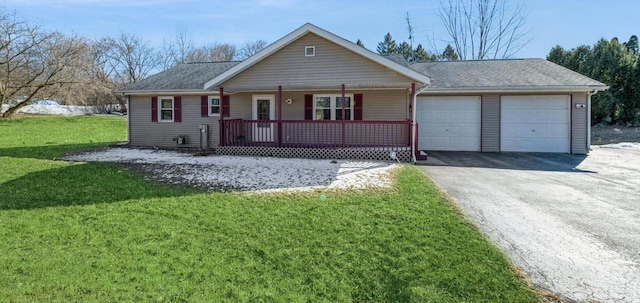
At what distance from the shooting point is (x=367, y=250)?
4.02m

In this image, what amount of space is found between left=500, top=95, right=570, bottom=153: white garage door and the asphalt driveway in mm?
2536

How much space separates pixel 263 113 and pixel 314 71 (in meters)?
3.26

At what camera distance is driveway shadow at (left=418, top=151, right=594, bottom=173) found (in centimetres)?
995

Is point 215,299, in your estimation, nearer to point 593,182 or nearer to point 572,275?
point 572,275

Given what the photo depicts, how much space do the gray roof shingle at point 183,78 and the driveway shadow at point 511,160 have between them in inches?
371

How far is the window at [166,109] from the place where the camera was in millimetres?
14602

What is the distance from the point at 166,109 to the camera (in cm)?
1465

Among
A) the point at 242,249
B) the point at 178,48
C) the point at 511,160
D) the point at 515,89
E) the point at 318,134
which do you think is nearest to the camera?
the point at 242,249

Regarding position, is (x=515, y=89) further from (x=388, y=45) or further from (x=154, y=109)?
(x=388, y=45)

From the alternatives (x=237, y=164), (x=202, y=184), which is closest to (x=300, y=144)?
(x=237, y=164)

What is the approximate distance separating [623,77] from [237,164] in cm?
2315

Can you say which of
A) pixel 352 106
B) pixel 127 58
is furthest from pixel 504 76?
pixel 127 58

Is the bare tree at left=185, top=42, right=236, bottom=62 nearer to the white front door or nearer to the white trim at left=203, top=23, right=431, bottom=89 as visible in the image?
the white front door

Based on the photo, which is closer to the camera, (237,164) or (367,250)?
(367,250)
